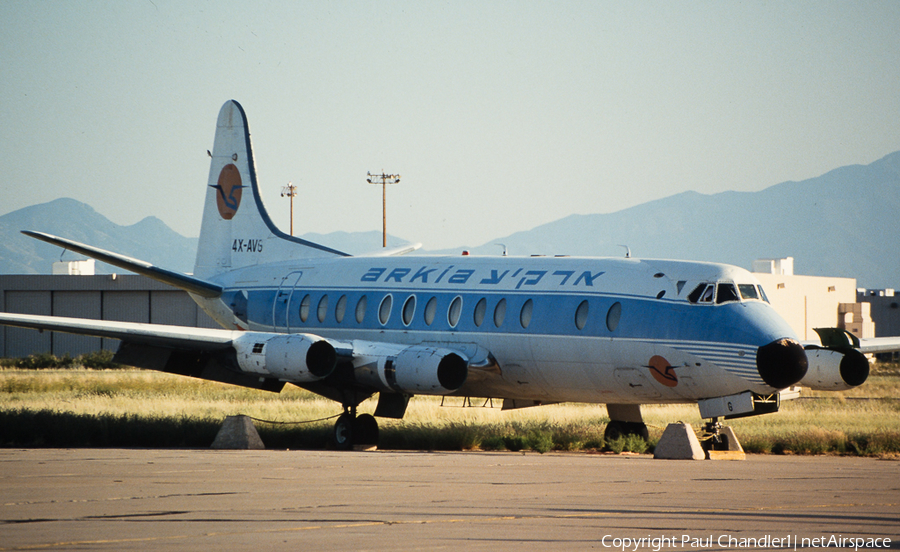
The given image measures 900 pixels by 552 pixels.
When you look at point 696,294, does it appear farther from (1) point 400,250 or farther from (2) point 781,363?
(1) point 400,250

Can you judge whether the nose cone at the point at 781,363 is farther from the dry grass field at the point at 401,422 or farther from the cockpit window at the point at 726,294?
the dry grass field at the point at 401,422

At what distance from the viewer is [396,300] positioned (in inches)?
901

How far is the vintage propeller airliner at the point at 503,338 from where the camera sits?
1772cm

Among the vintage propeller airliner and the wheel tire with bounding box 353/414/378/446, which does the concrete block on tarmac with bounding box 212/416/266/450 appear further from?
the wheel tire with bounding box 353/414/378/446

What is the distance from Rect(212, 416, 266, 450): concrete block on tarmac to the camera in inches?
786

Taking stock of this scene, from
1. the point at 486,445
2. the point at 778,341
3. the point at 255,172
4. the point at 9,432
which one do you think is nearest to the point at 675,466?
the point at 778,341

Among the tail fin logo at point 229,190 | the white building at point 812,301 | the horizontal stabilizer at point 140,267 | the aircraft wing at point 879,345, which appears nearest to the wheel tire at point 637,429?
the aircraft wing at point 879,345

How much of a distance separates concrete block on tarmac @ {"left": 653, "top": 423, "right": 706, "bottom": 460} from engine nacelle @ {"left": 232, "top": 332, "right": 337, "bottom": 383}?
261 inches

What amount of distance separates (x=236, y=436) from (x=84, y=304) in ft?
178

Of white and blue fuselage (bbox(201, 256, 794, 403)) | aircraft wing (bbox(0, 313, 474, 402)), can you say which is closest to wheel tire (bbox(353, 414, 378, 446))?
aircraft wing (bbox(0, 313, 474, 402))

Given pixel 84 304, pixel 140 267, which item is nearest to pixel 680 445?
pixel 140 267

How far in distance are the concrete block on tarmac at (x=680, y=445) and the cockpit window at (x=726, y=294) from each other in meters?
2.15

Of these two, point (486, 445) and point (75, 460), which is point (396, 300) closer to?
point (486, 445)

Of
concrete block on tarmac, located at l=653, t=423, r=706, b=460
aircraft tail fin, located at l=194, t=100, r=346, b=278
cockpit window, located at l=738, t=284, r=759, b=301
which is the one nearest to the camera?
concrete block on tarmac, located at l=653, t=423, r=706, b=460
